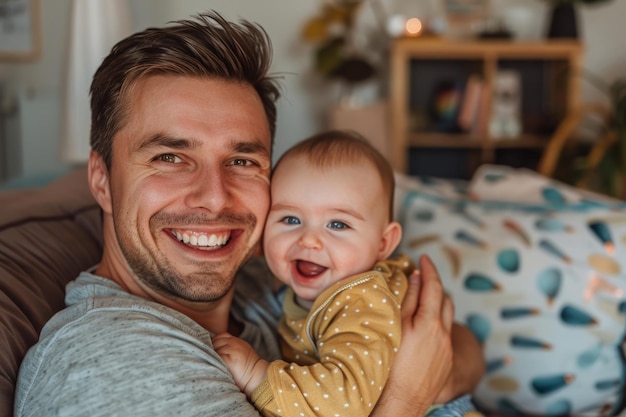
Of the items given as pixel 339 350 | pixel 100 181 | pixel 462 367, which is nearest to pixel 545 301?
pixel 462 367

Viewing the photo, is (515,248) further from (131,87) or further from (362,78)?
(362,78)

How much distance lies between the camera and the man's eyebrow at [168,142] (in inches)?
45.5

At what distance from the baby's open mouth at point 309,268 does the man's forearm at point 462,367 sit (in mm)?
381

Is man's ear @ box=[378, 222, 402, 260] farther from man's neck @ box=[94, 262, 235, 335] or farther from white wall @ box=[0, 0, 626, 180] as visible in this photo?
white wall @ box=[0, 0, 626, 180]

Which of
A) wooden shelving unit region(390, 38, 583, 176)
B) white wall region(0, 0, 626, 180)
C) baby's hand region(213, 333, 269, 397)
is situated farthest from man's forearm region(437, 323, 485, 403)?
white wall region(0, 0, 626, 180)

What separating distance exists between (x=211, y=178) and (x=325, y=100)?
3982 millimetres

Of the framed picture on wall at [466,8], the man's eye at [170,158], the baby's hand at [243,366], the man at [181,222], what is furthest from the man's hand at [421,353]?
the framed picture on wall at [466,8]

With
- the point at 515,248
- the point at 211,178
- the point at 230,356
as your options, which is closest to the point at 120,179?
the point at 211,178

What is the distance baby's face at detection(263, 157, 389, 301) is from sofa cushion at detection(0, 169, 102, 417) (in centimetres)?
38

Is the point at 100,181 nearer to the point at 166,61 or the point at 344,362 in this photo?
the point at 166,61

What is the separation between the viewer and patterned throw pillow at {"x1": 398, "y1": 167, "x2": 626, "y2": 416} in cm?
178

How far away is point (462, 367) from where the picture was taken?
4.99 ft

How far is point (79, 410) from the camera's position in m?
0.89

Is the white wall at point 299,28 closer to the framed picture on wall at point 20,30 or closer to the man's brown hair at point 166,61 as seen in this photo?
the framed picture on wall at point 20,30
